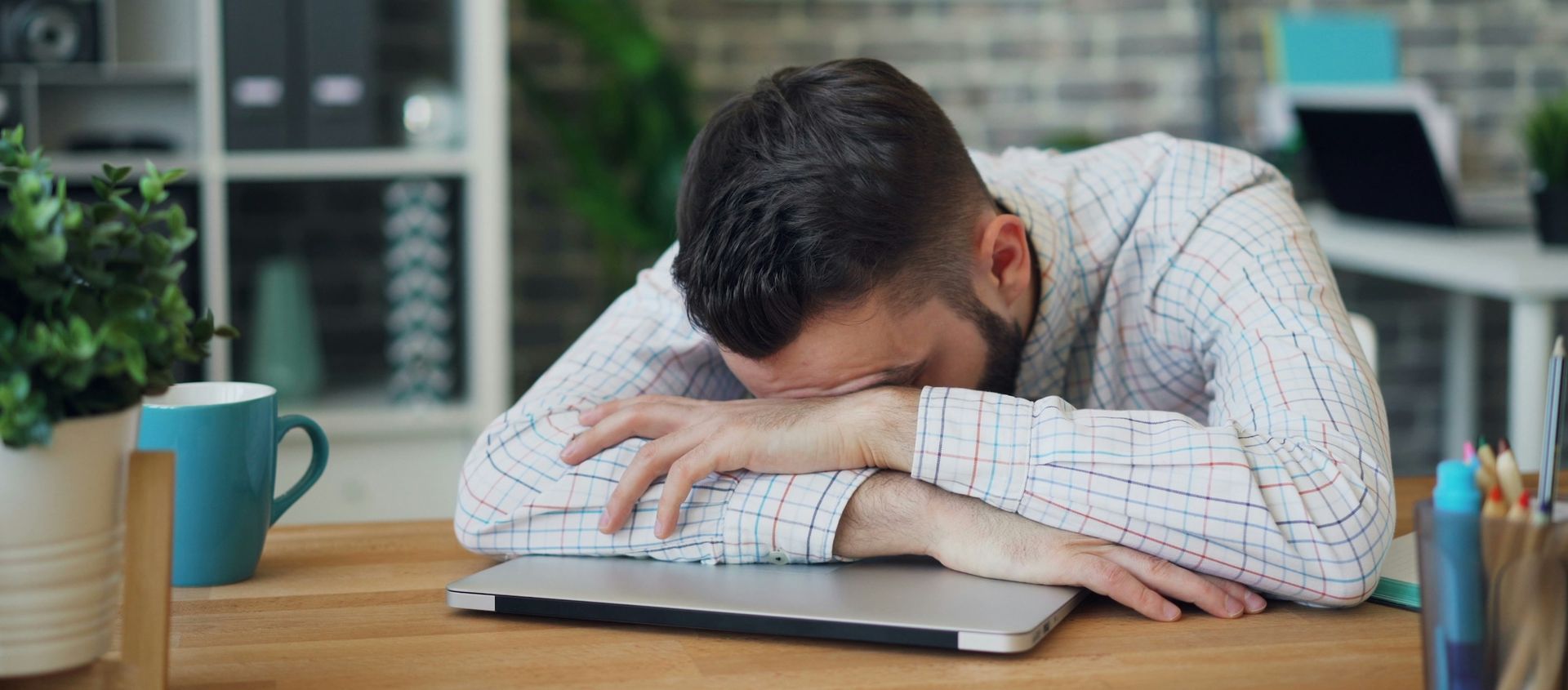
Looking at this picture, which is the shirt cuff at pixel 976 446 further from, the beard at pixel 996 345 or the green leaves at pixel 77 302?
the green leaves at pixel 77 302

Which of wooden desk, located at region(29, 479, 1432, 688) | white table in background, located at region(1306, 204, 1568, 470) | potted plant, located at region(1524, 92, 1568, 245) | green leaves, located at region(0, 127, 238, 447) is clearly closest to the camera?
green leaves, located at region(0, 127, 238, 447)

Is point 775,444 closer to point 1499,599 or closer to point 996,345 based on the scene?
point 996,345

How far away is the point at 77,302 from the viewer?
1.97 feet

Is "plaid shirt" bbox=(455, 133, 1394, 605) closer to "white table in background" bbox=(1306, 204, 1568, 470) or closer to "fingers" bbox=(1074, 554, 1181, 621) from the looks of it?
"fingers" bbox=(1074, 554, 1181, 621)

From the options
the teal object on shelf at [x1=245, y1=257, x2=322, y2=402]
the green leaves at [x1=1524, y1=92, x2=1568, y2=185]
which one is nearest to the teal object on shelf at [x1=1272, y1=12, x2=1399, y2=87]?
the green leaves at [x1=1524, y1=92, x2=1568, y2=185]

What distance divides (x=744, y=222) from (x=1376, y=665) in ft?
1.61

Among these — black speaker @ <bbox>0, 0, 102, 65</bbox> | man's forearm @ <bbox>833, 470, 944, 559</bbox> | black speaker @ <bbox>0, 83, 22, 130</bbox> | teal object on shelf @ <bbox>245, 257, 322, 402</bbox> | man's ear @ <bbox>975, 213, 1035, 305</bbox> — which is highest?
black speaker @ <bbox>0, 0, 102, 65</bbox>

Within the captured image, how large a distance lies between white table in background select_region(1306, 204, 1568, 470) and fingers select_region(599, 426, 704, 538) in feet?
3.31

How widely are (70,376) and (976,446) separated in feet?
1.69

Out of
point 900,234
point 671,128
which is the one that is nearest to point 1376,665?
point 900,234

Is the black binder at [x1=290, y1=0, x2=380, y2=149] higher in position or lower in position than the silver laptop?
higher

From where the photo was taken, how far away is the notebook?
0.85m

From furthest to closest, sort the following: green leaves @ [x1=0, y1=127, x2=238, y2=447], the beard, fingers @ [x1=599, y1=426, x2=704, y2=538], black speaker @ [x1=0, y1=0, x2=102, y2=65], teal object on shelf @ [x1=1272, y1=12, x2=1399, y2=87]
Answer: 1. teal object on shelf @ [x1=1272, y1=12, x2=1399, y2=87]
2. black speaker @ [x1=0, y1=0, x2=102, y2=65]
3. the beard
4. fingers @ [x1=599, y1=426, x2=704, y2=538]
5. green leaves @ [x1=0, y1=127, x2=238, y2=447]

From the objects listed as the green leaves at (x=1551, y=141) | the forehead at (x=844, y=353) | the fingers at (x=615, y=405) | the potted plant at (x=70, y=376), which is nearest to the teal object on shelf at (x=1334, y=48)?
the green leaves at (x=1551, y=141)
